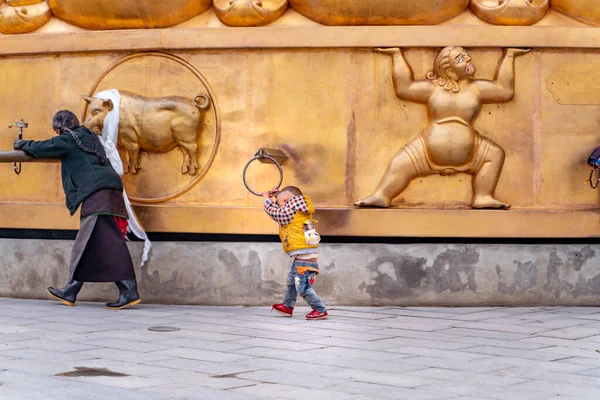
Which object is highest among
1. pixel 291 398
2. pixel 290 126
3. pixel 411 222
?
pixel 290 126

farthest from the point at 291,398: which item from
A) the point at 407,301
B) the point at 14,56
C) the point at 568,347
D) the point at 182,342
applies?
the point at 14,56

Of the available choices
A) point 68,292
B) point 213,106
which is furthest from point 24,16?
point 68,292

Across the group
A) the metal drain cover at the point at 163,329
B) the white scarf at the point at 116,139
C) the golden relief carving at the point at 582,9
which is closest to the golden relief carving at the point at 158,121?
the white scarf at the point at 116,139

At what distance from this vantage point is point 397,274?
9859 millimetres

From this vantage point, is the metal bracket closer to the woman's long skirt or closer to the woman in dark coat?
the woman in dark coat

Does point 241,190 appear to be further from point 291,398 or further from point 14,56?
point 291,398

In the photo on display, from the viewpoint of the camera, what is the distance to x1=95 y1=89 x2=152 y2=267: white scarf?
9977mm

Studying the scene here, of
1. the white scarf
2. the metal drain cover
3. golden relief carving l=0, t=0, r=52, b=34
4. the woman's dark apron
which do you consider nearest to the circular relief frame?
the white scarf

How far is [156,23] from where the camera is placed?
1025cm

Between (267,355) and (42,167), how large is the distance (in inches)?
185

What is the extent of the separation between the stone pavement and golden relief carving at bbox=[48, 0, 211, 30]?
2851 millimetres

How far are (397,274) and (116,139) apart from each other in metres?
3.07

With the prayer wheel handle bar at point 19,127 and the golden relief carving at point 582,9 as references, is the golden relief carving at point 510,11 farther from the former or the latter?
the prayer wheel handle bar at point 19,127

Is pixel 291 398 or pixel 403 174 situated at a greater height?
pixel 403 174
